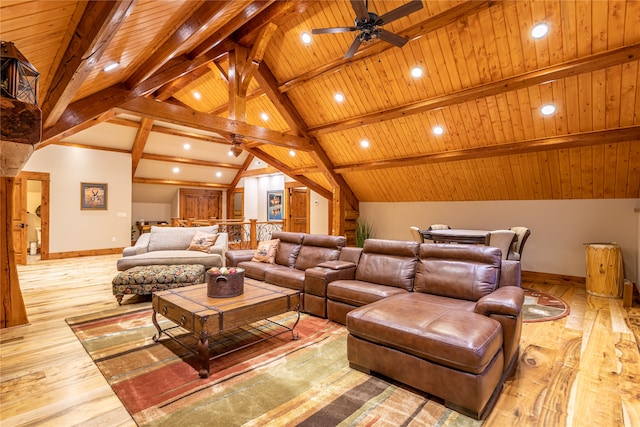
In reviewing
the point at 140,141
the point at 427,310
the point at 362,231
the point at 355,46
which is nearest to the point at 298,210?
the point at 362,231

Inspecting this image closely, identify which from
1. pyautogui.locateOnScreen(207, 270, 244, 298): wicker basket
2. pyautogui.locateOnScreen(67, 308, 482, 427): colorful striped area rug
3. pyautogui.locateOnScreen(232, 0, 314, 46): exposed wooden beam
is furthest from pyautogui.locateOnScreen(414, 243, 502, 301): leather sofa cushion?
pyautogui.locateOnScreen(232, 0, 314, 46): exposed wooden beam

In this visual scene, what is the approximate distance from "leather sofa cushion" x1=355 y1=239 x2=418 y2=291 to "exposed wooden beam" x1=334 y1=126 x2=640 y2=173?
3.08 metres

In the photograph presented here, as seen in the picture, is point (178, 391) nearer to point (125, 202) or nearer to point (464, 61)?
point (464, 61)

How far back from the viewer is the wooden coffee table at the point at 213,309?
95.5 inches

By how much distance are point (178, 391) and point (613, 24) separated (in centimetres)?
567

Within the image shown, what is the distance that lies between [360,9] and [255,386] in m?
3.54

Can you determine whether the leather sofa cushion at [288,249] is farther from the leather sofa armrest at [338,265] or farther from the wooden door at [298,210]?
the wooden door at [298,210]

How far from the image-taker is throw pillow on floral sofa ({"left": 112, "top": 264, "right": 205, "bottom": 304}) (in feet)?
13.5

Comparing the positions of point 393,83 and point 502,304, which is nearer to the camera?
point 502,304

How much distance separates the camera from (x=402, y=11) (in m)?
3.10

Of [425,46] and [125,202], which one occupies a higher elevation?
[425,46]

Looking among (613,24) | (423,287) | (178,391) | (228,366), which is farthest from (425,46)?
(178,391)

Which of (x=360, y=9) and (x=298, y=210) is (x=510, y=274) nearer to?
(x=360, y=9)

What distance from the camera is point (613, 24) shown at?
3.51 meters
